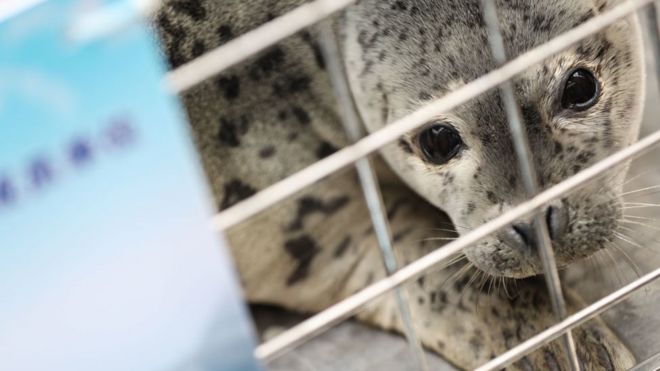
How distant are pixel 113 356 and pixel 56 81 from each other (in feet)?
0.82

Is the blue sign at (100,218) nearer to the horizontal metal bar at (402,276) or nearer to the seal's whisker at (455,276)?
the horizontal metal bar at (402,276)

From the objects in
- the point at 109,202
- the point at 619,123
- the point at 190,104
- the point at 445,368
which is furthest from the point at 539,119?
the point at 109,202

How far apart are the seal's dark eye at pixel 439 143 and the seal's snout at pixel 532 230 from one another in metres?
0.15

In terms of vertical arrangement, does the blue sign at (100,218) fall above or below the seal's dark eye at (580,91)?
above

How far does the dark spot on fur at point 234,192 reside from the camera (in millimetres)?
1396

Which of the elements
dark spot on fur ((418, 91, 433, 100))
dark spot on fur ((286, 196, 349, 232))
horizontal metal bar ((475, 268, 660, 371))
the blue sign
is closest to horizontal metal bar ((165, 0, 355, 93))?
the blue sign

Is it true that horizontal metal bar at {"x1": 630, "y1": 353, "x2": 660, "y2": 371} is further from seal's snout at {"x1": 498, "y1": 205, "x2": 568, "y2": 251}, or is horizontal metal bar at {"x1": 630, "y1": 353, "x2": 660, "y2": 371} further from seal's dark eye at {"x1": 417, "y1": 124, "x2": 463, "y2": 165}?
seal's dark eye at {"x1": 417, "y1": 124, "x2": 463, "y2": 165}

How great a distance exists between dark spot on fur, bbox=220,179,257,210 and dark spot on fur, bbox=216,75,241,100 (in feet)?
0.43

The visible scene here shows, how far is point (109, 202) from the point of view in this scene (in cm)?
72

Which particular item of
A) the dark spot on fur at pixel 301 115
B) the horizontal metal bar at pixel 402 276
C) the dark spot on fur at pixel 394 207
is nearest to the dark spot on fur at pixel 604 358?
the horizontal metal bar at pixel 402 276

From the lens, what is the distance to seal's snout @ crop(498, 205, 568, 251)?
3.57ft

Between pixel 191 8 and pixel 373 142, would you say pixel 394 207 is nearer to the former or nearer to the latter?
pixel 191 8

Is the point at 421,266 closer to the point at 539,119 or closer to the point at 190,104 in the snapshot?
the point at 539,119

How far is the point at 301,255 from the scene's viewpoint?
1479mm
